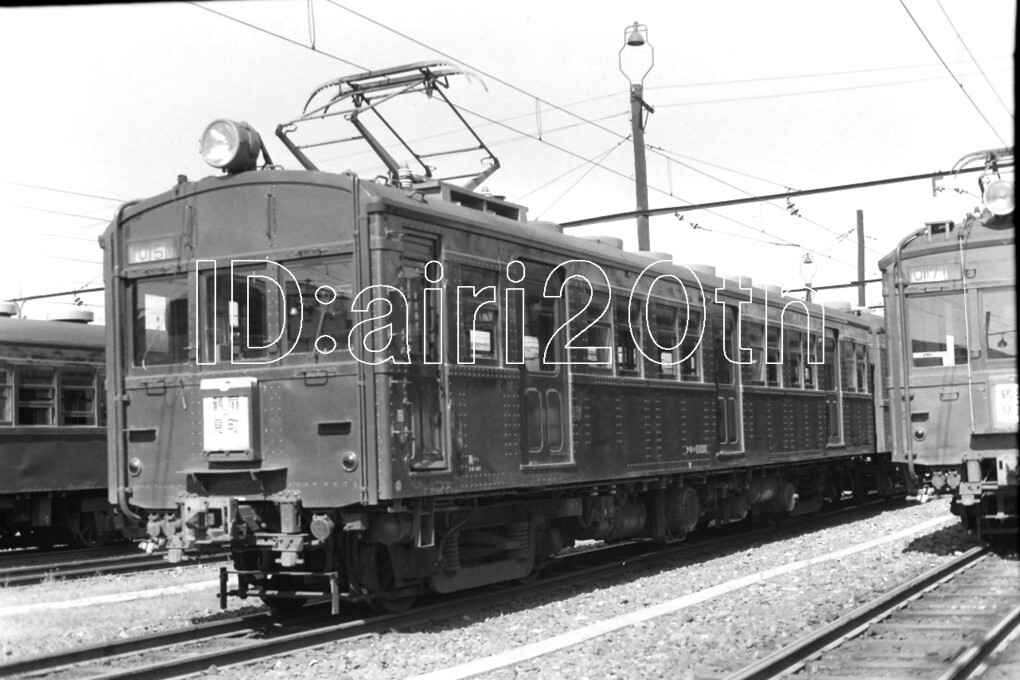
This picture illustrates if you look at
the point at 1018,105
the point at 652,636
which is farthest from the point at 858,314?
the point at 1018,105

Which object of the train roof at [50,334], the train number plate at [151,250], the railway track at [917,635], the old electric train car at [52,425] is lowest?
the railway track at [917,635]

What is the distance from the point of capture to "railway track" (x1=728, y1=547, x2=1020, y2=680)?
24.9 ft

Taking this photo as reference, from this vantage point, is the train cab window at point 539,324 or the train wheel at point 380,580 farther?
the train cab window at point 539,324

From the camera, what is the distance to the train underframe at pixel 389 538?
30.5 feet

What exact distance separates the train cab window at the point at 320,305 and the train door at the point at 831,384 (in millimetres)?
11476

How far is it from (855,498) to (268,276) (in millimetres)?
15481

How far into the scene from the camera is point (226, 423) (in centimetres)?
961

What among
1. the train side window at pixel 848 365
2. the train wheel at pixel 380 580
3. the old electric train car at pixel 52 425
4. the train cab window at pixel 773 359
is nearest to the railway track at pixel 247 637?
the train wheel at pixel 380 580

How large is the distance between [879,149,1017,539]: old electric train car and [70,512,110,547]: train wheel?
11.7 metres

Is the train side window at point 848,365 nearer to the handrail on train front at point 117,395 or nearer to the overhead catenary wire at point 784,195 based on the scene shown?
the overhead catenary wire at point 784,195

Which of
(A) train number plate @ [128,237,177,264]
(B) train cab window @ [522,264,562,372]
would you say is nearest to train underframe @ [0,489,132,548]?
(A) train number plate @ [128,237,177,264]

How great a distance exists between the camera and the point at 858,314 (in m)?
22.3

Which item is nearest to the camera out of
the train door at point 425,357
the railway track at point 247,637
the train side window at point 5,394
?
the railway track at point 247,637

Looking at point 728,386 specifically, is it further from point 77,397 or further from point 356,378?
point 77,397
